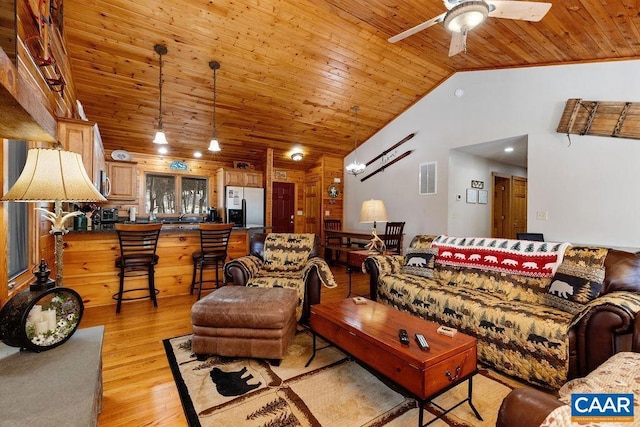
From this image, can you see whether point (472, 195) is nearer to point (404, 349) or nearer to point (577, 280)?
point (577, 280)

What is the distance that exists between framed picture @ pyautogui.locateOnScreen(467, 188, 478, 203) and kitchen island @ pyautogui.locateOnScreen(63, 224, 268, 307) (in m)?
4.85

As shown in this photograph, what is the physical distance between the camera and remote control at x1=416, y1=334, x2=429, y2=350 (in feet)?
5.13

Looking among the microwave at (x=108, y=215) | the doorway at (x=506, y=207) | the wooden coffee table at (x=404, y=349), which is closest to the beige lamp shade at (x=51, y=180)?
the wooden coffee table at (x=404, y=349)

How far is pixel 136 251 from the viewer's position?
3.43m

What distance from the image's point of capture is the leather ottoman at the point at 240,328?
217 cm

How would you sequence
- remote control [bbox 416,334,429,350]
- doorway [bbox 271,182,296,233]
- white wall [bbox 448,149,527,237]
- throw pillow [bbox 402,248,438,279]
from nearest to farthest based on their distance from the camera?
1. remote control [bbox 416,334,429,350]
2. throw pillow [bbox 402,248,438,279]
3. white wall [bbox 448,149,527,237]
4. doorway [bbox 271,182,296,233]

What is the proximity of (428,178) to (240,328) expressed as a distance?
4618mm

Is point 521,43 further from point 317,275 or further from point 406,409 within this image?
point 406,409

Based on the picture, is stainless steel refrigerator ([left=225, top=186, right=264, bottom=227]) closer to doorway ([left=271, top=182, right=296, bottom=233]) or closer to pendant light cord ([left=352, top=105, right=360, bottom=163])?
doorway ([left=271, top=182, right=296, bottom=233])

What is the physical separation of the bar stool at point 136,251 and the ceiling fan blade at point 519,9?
3840 millimetres

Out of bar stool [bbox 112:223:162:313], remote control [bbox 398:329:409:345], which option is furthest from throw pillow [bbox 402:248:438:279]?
bar stool [bbox 112:223:162:313]

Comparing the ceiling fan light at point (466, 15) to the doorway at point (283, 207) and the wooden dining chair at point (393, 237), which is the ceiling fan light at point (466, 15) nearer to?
the wooden dining chair at point (393, 237)

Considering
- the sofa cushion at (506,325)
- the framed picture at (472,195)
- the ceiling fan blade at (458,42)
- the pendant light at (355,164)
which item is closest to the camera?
the sofa cushion at (506,325)

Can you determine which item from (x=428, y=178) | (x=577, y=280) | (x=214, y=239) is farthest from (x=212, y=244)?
(x=428, y=178)
